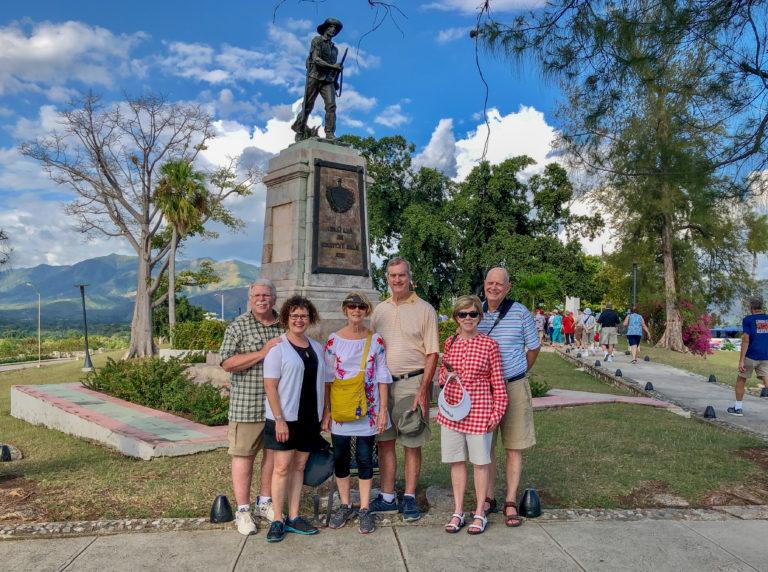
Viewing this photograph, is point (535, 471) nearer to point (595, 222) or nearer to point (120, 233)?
point (120, 233)

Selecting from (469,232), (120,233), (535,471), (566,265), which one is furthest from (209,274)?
(535,471)

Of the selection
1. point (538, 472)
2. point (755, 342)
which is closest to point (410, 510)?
point (538, 472)

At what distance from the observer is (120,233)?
1119 inches

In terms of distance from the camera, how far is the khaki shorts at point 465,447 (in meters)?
4.34

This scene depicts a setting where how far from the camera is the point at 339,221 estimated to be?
10.8 m

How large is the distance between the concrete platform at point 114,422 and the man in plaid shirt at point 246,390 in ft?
8.91

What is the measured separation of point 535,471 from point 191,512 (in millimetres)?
3085

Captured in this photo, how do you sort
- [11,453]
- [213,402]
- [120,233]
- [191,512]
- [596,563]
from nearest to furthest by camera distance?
[596,563]
[191,512]
[11,453]
[213,402]
[120,233]

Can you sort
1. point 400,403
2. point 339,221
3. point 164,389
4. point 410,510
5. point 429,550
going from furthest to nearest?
point 339,221
point 164,389
point 400,403
point 410,510
point 429,550

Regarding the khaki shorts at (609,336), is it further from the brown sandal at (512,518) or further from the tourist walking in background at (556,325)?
the brown sandal at (512,518)

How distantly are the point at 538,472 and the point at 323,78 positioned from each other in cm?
795

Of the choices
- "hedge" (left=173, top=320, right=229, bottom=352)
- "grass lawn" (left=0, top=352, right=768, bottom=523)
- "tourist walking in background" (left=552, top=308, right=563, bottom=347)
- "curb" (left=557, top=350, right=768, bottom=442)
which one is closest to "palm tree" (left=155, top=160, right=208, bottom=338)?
"hedge" (left=173, top=320, right=229, bottom=352)

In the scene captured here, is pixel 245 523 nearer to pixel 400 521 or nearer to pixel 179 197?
pixel 400 521

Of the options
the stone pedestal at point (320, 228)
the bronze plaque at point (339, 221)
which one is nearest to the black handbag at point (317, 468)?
the stone pedestal at point (320, 228)
